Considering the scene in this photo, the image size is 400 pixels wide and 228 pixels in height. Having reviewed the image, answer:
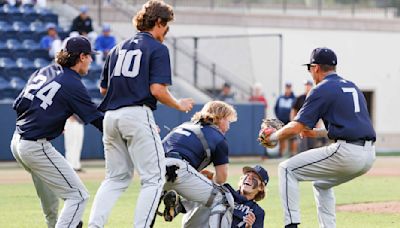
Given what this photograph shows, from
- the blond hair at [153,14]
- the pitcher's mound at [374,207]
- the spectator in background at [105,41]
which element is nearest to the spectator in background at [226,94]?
the spectator in background at [105,41]

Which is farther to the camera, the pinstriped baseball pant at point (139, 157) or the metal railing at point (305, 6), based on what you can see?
the metal railing at point (305, 6)

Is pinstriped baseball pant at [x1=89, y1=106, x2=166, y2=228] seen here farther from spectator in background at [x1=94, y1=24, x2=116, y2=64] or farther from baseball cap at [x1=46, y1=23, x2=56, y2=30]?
baseball cap at [x1=46, y1=23, x2=56, y2=30]

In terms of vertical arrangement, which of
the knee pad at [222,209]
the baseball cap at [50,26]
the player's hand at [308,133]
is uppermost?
the baseball cap at [50,26]

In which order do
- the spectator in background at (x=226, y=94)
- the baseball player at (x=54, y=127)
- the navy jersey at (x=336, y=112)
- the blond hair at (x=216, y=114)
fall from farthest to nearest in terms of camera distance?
the spectator in background at (x=226, y=94), the blond hair at (x=216, y=114), the navy jersey at (x=336, y=112), the baseball player at (x=54, y=127)

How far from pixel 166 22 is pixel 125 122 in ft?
3.10

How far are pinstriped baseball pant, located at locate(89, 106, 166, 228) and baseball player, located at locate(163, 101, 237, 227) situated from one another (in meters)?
0.49

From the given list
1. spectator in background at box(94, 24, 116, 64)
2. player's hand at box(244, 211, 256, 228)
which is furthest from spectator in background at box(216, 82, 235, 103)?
player's hand at box(244, 211, 256, 228)

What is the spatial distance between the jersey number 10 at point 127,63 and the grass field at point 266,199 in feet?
9.32

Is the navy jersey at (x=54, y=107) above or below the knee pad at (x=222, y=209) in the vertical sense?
above

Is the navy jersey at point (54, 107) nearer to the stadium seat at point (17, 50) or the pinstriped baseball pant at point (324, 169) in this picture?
the pinstriped baseball pant at point (324, 169)

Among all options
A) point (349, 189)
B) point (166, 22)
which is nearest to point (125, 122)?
point (166, 22)

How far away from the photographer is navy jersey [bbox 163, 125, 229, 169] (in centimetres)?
909

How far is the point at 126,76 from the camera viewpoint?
8.41 m

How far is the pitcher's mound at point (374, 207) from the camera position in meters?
12.8
